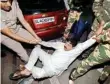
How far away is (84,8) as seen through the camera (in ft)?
18.8

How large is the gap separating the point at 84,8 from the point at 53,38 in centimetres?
123

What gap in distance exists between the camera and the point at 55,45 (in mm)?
5125

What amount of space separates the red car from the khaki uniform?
51cm

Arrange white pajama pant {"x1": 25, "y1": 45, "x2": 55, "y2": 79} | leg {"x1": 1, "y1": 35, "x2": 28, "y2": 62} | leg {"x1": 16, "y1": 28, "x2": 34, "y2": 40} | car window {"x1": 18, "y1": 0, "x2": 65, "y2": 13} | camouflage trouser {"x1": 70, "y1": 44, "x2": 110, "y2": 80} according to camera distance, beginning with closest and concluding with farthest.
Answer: camouflage trouser {"x1": 70, "y1": 44, "x2": 110, "y2": 80} → leg {"x1": 1, "y1": 35, "x2": 28, "y2": 62} → white pajama pant {"x1": 25, "y1": 45, "x2": 55, "y2": 79} → leg {"x1": 16, "y1": 28, "x2": 34, "y2": 40} → car window {"x1": 18, "y1": 0, "x2": 65, "y2": 13}

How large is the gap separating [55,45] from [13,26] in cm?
95

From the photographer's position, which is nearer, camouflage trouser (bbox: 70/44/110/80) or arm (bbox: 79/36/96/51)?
camouflage trouser (bbox: 70/44/110/80)

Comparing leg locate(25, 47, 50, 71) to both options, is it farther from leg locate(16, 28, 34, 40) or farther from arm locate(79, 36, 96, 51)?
arm locate(79, 36, 96, 51)

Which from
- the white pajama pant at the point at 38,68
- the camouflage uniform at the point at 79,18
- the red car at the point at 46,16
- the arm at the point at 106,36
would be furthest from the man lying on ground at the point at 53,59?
the red car at the point at 46,16

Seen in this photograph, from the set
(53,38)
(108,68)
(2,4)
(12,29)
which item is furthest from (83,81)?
(2,4)

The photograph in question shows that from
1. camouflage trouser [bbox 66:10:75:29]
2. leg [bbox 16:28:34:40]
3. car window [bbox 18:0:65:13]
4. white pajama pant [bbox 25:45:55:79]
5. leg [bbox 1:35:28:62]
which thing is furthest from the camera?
camouflage trouser [bbox 66:10:75:29]

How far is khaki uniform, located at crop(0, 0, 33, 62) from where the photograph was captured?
464 cm

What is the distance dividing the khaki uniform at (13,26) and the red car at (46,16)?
51 centimetres

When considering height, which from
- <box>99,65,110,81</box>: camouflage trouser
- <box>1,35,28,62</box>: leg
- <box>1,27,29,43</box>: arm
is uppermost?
<box>1,27,29,43</box>: arm

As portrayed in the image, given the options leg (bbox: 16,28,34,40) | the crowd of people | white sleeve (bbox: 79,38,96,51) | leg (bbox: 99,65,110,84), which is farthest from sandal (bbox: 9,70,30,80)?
leg (bbox: 99,65,110,84)
